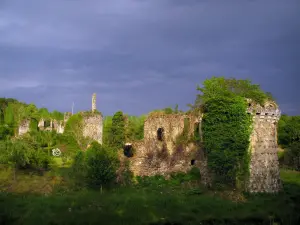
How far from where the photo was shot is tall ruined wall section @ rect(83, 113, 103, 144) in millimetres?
44344

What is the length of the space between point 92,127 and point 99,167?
21154 mm

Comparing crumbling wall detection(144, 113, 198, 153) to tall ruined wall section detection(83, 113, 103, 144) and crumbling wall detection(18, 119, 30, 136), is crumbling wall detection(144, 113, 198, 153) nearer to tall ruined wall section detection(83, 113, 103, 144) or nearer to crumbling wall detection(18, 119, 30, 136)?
tall ruined wall section detection(83, 113, 103, 144)

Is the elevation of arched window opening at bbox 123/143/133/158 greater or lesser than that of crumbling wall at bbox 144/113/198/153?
lesser

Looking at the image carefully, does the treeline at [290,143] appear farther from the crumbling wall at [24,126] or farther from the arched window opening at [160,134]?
the crumbling wall at [24,126]

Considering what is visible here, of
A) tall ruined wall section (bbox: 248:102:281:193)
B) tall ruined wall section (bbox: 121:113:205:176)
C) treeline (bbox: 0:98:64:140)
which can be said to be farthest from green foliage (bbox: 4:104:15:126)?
tall ruined wall section (bbox: 248:102:281:193)

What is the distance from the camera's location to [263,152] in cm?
2344

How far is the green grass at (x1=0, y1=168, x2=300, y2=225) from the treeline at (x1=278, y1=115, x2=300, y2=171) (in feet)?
58.0

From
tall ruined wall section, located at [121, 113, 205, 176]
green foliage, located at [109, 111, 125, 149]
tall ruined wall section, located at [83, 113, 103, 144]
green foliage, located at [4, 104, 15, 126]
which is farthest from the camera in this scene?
green foliage, located at [4, 104, 15, 126]

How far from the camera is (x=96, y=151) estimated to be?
78.7 ft

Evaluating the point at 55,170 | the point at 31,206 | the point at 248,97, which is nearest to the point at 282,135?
the point at 248,97

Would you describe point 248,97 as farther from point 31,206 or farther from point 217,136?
point 31,206

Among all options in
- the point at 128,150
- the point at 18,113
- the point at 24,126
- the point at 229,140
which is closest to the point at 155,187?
the point at 229,140

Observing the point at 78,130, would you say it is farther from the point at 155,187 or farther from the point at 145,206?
the point at 145,206

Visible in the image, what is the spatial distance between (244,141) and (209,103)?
3433 mm
